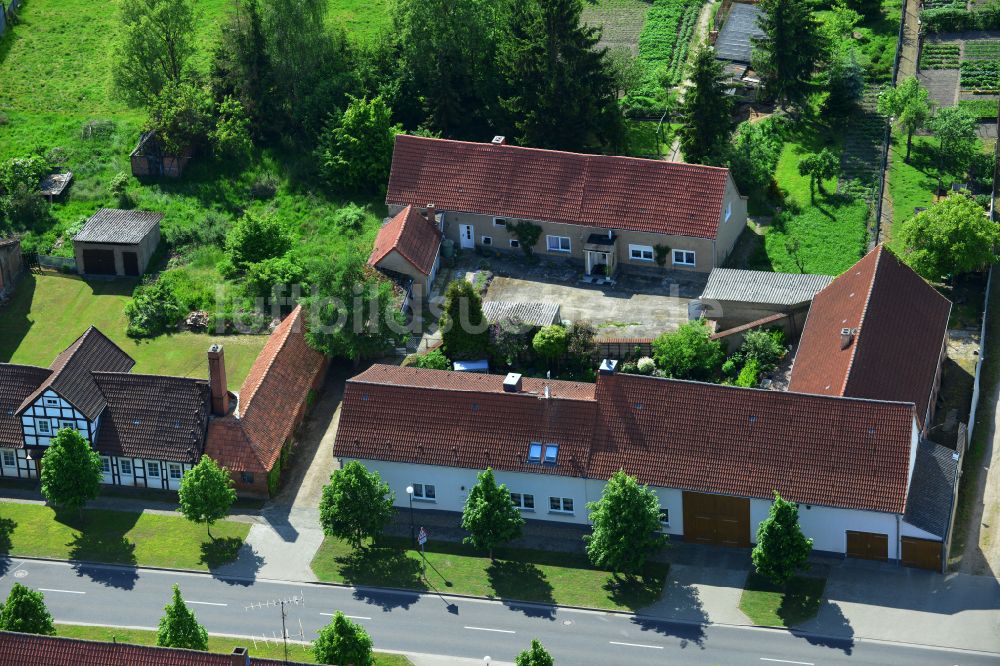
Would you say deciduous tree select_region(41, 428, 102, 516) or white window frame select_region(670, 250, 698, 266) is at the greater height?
white window frame select_region(670, 250, 698, 266)

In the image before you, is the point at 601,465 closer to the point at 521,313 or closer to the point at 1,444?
the point at 521,313

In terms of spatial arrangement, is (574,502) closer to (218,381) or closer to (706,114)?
(218,381)

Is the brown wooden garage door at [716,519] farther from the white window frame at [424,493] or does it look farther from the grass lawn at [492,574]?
the white window frame at [424,493]

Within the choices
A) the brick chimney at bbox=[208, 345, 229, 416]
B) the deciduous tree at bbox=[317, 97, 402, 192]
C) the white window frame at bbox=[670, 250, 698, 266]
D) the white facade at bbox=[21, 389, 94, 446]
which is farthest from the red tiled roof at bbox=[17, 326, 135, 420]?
the white window frame at bbox=[670, 250, 698, 266]

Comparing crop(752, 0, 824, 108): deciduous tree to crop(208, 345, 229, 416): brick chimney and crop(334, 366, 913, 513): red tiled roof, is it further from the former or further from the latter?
crop(208, 345, 229, 416): brick chimney

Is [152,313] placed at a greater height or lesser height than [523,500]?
greater

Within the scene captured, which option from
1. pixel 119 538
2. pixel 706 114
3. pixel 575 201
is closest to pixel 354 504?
pixel 119 538
